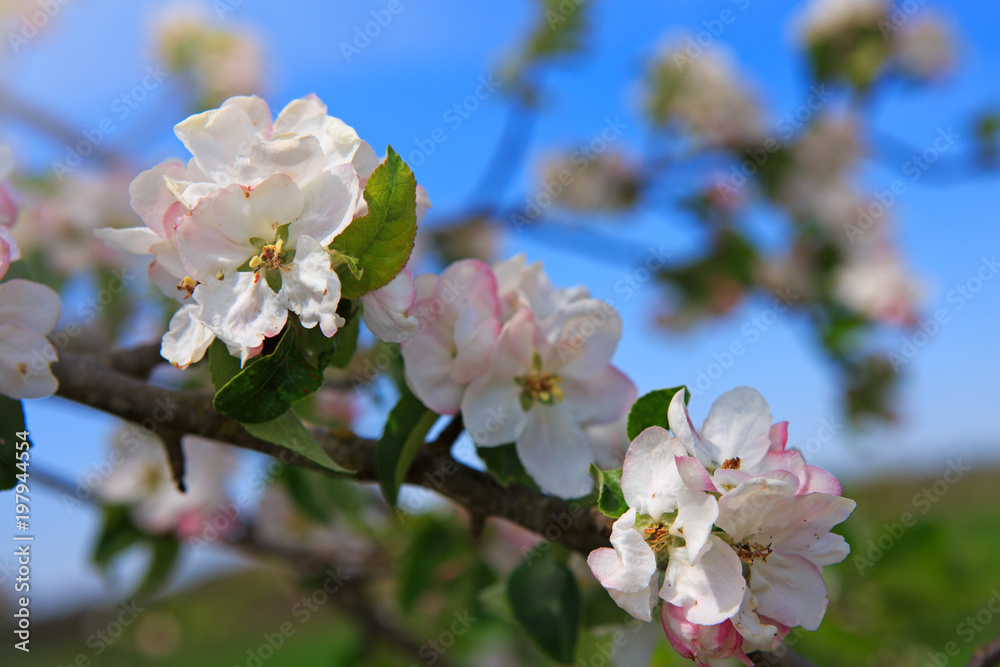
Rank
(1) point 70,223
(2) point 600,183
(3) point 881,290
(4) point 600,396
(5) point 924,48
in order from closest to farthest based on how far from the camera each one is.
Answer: (4) point 600,396 → (1) point 70,223 → (3) point 881,290 → (5) point 924,48 → (2) point 600,183

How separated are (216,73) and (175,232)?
9.82 ft

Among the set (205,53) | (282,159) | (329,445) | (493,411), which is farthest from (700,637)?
(205,53)

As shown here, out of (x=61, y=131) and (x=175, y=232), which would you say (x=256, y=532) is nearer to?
(x=175, y=232)

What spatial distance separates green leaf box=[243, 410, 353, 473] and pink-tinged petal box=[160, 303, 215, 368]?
0.25 ft

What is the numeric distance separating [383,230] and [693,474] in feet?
0.95

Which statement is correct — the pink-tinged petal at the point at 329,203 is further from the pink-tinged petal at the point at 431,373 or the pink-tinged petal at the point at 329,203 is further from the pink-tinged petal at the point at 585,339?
the pink-tinged petal at the point at 585,339

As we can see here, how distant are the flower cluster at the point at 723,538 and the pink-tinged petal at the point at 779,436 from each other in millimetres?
18

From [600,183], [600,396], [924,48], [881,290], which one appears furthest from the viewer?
[600,183]

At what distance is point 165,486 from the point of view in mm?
1475

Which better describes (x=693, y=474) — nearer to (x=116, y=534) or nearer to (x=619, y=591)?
(x=619, y=591)

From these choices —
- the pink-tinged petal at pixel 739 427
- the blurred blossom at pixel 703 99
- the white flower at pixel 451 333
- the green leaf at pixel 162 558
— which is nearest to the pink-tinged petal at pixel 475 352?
the white flower at pixel 451 333

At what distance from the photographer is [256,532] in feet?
5.21

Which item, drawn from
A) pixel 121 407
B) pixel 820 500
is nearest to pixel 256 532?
pixel 121 407

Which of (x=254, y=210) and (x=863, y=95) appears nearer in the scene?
(x=254, y=210)
